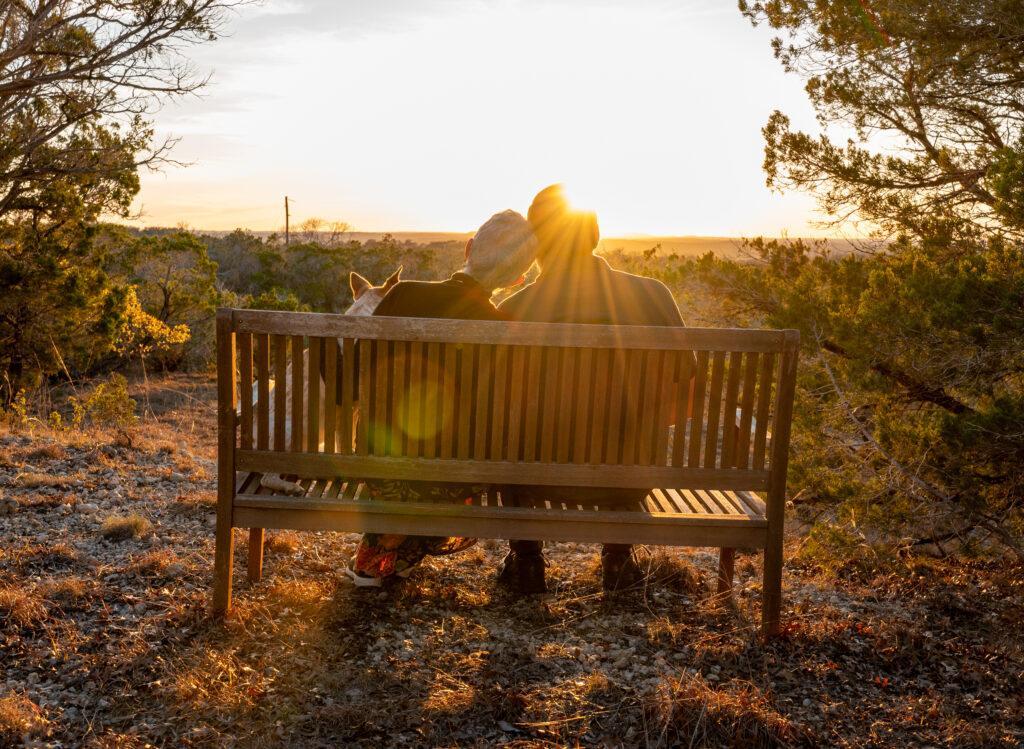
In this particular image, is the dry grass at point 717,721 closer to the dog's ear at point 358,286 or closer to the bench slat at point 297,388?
the bench slat at point 297,388

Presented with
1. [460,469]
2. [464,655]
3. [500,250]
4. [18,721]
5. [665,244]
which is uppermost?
[665,244]

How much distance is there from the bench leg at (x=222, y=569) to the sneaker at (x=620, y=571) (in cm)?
163

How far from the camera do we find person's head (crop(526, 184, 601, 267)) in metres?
3.44

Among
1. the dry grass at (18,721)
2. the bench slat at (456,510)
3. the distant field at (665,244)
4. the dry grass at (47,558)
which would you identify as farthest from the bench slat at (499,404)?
the distant field at (665,244)

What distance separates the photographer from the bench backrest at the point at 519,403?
2842 mm

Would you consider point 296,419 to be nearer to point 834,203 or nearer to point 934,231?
point 934,231

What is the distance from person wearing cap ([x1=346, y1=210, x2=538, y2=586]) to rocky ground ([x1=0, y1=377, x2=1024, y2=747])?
0.45 feet

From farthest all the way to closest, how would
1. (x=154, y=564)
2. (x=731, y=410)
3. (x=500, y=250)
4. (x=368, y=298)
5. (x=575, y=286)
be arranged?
1. (x=368, y=298)
2. (x=154, y=564)
3. (x=575, y=286)
4. (x=500, y=250)
5. (x=731, y=410)

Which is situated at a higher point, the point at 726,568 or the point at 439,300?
the point at 439,300

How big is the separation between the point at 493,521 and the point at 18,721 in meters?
1.56

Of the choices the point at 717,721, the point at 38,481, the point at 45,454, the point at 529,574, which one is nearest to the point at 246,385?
the point at 529,574

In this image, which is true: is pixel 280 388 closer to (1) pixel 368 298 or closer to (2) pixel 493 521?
(2) pixel 493 521

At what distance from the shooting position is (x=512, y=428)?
293cm

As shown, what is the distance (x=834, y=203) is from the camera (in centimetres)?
680
